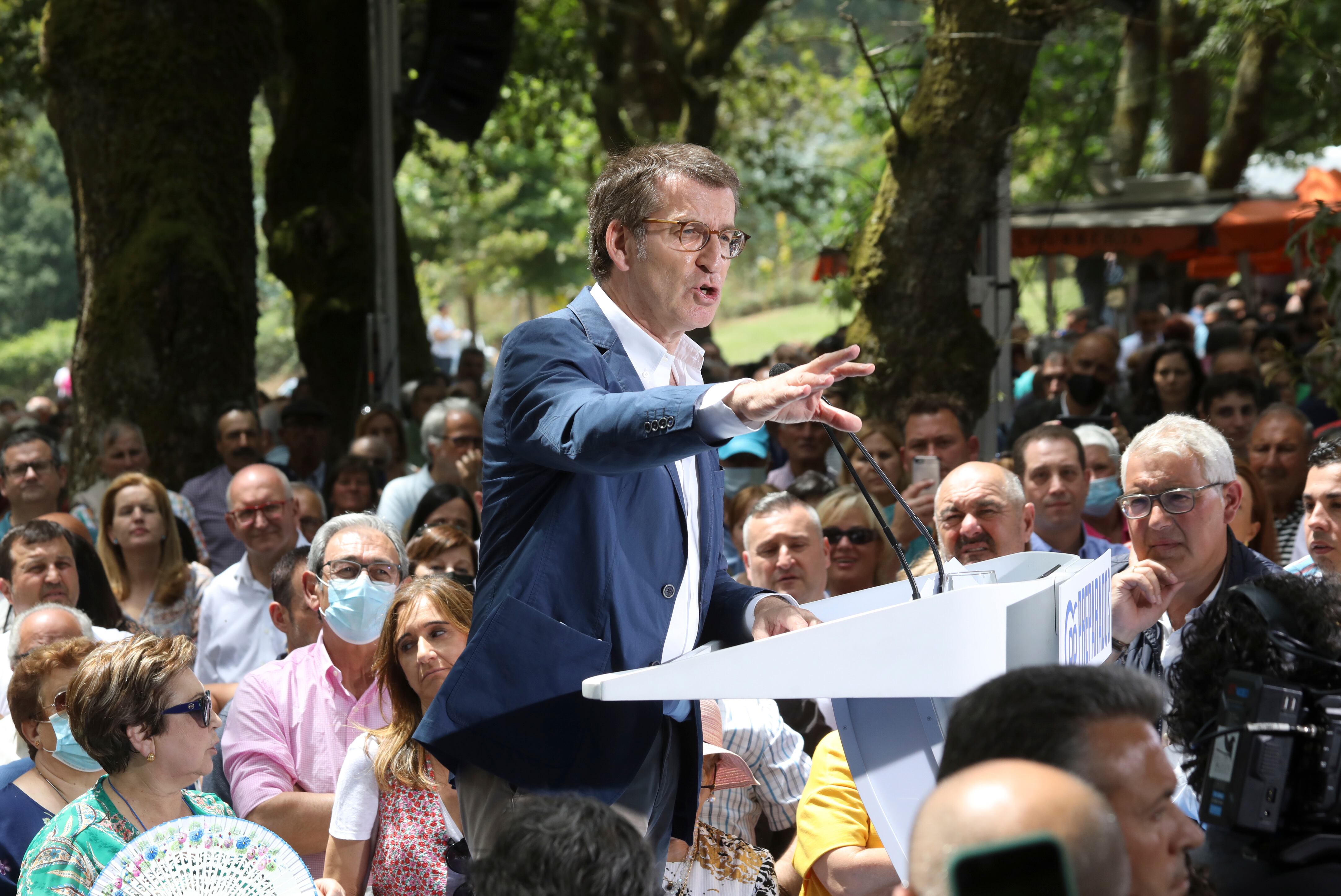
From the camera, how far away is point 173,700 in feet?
12.0

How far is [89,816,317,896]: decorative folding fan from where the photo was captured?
2.90m

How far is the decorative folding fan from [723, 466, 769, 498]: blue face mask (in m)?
5.37

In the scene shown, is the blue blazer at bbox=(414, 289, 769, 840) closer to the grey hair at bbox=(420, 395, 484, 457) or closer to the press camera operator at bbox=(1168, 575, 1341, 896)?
the press camera operator at bbox=(1168, 575, 1341, 896)

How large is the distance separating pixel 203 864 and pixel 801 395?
1674 millimetres

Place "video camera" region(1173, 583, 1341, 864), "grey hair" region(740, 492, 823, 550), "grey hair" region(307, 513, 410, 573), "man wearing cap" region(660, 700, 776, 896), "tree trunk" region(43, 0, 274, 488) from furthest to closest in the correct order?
1. "tree trunk" region(43, 0, 274, 488)
2. "grey hair" region(740, 492, 823, 550)
3. "grey hair" region(307, 513, 410, 573)
4. "man wearing cap" region(660, 700, 776, 896)
5. "video camera" region(1173, 583, 1341, 864)

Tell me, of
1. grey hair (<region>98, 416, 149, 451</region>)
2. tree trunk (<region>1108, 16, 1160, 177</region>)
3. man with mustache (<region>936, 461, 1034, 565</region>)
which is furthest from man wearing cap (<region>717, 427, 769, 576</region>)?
tree trunk (<region>1108, 16, 1160, 177</region>)

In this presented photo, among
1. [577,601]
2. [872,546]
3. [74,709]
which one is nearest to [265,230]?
[872,546]

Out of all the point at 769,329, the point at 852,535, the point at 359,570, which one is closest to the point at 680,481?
the point at 359,570

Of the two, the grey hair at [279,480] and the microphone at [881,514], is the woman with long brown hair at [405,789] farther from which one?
the grey hair at [279,480]

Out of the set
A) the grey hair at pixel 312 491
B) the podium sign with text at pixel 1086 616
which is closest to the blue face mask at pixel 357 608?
the grey hair at pixel 312 491

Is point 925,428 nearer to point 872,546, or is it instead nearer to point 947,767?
point 872,546

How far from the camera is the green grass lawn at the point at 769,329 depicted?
41.0 m

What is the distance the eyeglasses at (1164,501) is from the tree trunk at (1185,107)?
17.6 m

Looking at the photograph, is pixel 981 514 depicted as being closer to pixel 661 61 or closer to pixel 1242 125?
pixel 661 61
